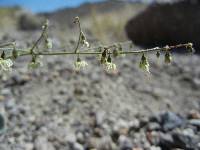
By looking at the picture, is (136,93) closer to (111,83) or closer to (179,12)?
(111,83)

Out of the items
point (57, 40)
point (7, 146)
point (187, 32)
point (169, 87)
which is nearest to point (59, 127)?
point (7, 146)

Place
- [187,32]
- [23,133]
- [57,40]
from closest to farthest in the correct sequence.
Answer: [23,133]
[57,40]
[187,32]

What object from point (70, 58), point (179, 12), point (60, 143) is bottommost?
point (60, 143)

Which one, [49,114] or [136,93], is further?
[136,93]

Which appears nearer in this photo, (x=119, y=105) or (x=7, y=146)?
(x=7, y=146)

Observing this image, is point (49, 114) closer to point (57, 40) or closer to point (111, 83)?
point (111, 83)

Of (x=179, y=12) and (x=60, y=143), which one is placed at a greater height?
(x=179, y=12)

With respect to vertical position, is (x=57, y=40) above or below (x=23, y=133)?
above

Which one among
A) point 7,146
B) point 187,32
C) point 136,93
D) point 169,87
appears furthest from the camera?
point 187,32

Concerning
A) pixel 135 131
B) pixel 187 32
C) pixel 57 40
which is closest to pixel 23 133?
pixel 135 131
